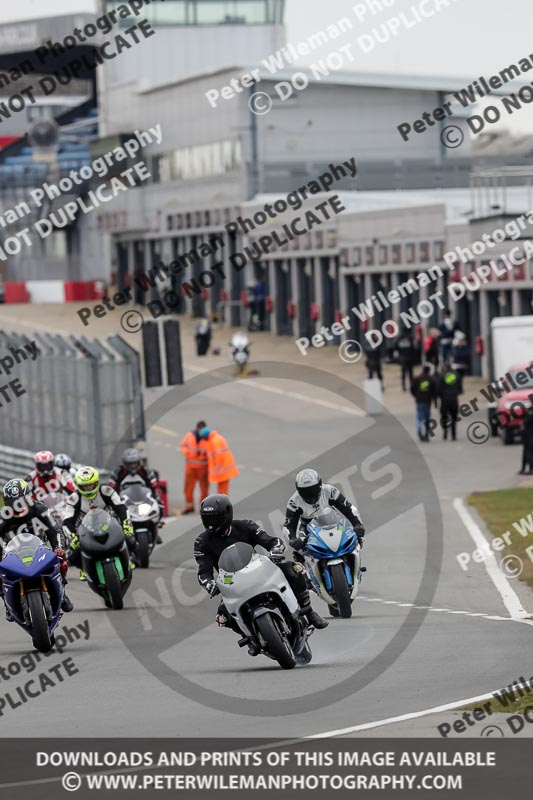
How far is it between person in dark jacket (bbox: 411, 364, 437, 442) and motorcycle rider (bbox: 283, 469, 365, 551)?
751 inches

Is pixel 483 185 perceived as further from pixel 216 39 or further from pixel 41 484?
pixel 216 39

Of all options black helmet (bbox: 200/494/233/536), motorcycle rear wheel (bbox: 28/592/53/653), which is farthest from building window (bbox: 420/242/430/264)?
black helmet (bbox: 200/494/233/536)

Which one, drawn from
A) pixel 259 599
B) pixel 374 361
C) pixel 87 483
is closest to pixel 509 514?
pixel 87 483

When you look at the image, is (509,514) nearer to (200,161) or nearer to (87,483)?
(87,483)

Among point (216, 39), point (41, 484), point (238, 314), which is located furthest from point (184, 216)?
point (41, 484)

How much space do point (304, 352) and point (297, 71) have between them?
14.2 m

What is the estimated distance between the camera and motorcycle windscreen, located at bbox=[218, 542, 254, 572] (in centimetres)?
1304

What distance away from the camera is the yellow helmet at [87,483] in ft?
59.3

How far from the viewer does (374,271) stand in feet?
182

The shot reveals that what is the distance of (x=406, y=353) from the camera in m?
43.8

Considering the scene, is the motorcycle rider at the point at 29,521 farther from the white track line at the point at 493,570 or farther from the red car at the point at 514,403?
the red car at the point at 514,403

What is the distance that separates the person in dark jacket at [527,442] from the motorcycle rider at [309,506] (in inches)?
558

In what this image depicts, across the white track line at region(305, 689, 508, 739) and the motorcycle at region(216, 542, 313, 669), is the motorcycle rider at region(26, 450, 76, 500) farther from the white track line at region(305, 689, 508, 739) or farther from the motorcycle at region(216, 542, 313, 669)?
the white track line at region(305, 689, 508, 739)

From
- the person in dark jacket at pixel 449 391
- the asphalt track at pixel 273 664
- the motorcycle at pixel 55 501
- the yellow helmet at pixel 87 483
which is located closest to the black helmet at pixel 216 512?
the asphalt track at pixel 273 664
